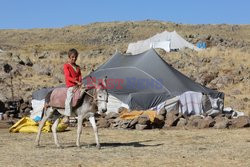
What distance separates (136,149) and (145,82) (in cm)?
1120

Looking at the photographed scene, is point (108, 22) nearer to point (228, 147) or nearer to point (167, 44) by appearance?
point (167, 44)

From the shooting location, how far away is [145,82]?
2400 centimetres

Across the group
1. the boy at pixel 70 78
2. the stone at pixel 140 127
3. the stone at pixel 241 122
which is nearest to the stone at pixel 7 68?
the stone at pixel 140 127

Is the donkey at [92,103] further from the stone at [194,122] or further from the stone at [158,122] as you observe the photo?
the stone at [194,122]

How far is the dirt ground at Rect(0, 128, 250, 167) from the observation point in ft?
35.8

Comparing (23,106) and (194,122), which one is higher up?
(23,106)

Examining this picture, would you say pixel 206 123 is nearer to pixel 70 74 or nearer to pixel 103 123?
pixel 103 123

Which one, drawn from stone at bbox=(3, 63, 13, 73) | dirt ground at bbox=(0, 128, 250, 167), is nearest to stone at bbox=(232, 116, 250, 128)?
dirt ground at bbox=(0, 128, 250, 167)

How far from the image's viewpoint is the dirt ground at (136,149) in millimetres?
10914

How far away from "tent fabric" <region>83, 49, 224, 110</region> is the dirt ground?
472cm

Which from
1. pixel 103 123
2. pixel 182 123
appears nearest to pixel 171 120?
pixel 182 123

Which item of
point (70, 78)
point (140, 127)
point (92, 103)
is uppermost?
point (70, 78)

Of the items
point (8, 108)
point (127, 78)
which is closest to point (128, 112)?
point (127, 78)

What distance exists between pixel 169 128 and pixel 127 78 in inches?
221
